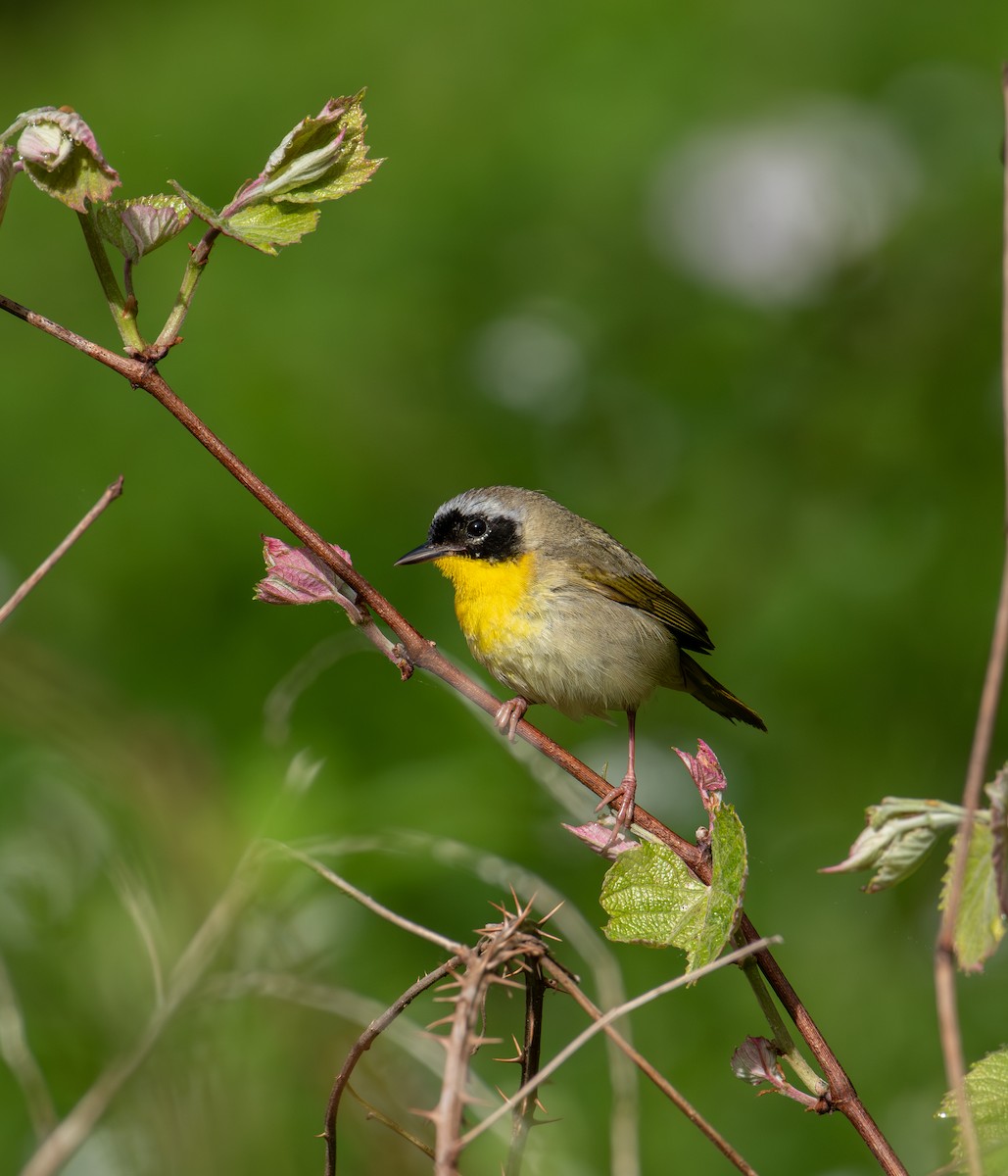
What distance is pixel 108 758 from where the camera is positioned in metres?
3.11

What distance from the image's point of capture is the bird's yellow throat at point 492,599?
11.1ft

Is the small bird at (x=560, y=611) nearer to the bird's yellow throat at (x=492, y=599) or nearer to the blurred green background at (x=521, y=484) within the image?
the bird's yellow throat at (x=492, y=599)

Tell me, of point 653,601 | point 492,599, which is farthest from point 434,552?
point 653,601

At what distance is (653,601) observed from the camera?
374 centimetres

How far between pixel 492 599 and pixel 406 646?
5.91 ft

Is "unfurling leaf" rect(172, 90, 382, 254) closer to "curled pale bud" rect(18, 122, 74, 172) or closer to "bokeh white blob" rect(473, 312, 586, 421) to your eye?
"curled pale bud" rect(18, 122, 74, 172)

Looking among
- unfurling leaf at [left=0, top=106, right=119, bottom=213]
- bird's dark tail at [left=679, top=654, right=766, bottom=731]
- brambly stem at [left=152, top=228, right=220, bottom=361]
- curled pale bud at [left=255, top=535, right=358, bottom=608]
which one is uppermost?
unfurling leaf at [left=0, top=106, right=119, bottom=213]

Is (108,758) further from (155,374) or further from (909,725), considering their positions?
(909,725)

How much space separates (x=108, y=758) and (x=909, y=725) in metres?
2.80

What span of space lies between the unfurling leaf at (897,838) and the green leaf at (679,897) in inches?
5.9

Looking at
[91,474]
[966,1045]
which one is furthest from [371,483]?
[966,1045]

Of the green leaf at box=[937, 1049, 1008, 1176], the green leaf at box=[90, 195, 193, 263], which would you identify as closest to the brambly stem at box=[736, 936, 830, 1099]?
the green leaf at box=[937, 1049, 1008, 1176]

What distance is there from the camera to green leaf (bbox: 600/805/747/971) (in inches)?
54.8

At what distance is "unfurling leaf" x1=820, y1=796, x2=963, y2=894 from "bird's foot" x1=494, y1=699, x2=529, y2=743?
53cm
